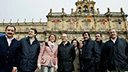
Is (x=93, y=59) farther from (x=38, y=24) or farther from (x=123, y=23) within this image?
(x=38, y=24)

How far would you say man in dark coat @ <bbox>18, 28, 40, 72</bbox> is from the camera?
3.88m

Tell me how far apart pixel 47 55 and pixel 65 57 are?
82 cm

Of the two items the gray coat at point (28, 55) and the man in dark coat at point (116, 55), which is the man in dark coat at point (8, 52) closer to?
the gray coat at point (28, 55)

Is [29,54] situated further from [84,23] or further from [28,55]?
[84,23]

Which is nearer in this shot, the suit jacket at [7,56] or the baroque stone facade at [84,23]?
the suit jacket at [7,56]

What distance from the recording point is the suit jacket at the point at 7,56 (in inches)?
131

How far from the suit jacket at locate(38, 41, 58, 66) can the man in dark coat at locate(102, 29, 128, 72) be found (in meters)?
2.23

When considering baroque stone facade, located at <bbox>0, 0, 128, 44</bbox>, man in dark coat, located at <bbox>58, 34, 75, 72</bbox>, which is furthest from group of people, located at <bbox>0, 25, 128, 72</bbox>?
baroque stone facade, located at <bbox>0, 0, 128, 44</bbox>

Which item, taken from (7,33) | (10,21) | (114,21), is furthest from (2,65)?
(10,21)

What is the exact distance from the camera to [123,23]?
27797 millimetres

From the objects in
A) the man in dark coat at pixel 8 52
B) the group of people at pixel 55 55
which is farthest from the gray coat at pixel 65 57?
the man in dark coat at pixel 8 52

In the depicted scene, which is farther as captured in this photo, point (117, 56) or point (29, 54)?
point (29, 54)

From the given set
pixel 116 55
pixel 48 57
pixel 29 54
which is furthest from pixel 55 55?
pixel 116 55

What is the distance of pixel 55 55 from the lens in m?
4.59
